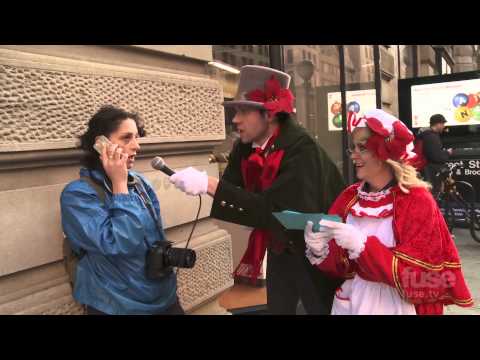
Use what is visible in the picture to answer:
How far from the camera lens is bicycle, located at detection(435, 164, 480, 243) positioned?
6.87 m

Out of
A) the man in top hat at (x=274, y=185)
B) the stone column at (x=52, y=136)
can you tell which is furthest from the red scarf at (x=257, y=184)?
the stone column at (x=52, y=136)

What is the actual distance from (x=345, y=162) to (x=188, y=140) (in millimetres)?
6034

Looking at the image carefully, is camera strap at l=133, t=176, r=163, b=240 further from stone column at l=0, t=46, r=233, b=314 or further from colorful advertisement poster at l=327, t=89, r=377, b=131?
colorful advertisement poster at l=327, t=89, r=377, b=131

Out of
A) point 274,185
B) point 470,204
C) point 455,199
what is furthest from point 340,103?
point 274,185

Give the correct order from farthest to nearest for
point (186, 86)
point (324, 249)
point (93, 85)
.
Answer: point (186, 86)
point (93, 85)
point (324, 249)

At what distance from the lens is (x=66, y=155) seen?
1.99 metres

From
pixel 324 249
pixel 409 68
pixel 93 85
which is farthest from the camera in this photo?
pixel 409 68

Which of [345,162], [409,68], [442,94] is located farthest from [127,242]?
[409,68]

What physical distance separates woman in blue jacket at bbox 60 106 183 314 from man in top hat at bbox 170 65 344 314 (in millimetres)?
288

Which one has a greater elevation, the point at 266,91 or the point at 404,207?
the point at 266,91

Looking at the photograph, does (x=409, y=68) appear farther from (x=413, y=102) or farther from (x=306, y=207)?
(x=306, y=207)

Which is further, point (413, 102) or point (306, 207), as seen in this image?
point (413, 102)

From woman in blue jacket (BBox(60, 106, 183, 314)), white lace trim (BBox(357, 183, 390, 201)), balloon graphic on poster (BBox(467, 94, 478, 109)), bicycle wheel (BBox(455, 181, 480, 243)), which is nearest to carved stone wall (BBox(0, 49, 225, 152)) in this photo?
woman in blue jacket (BBox(60, 106, 183, 314))

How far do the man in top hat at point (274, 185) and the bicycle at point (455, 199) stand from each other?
5378mm
